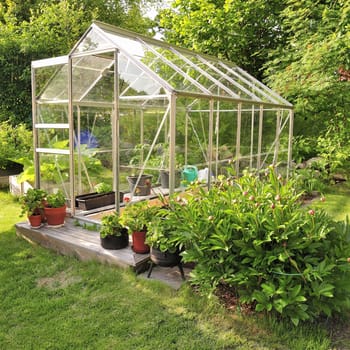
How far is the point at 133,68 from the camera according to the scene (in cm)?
442

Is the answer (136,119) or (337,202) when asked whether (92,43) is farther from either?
(337,202)

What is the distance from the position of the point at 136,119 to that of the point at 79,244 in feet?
9.43

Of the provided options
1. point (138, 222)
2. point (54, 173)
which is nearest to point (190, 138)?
point (54, 173)

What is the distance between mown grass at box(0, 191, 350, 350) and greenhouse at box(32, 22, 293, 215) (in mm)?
1137

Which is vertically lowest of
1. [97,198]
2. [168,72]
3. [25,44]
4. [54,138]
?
[97,198]

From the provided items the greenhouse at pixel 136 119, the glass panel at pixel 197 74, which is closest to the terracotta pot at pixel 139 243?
the greenhouse at pixel 136 119

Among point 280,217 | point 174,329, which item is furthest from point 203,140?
point 174,329

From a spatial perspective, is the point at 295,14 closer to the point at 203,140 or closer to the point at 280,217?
the point at 203,140

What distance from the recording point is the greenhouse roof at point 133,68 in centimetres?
425

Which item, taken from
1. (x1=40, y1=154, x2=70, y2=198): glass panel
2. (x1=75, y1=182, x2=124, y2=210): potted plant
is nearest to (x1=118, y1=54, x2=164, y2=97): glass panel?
(x1=40, y1=154, x2=70, y2=198): glass panel

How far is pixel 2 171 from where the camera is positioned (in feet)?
23.7

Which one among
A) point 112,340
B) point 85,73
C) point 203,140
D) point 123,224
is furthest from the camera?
point 203,140

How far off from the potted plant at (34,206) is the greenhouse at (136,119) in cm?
41

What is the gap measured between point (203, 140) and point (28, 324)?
3.60 m
